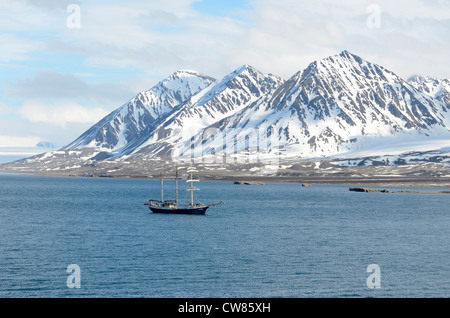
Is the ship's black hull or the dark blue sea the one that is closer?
the dark blue sea

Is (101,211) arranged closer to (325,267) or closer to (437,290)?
(325,267)

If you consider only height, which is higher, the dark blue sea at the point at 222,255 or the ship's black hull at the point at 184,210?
the ship's black hull at the point at 184,210

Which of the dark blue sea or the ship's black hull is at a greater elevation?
the ship's black hull

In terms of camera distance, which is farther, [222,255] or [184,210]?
[184,210]

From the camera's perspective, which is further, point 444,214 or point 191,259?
point 444,214

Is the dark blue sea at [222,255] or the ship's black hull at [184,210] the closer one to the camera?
the dark blue sea at [222,255]

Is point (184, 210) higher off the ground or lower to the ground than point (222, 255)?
higher
